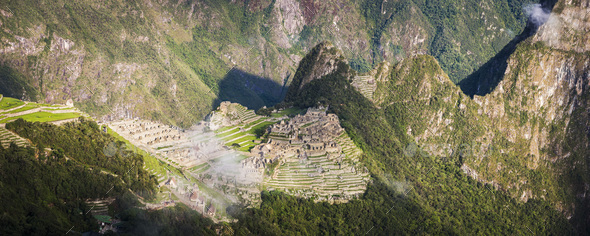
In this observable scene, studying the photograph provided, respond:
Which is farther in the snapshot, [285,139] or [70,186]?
[285,139]

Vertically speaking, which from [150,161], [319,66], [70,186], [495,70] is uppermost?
[319,66]

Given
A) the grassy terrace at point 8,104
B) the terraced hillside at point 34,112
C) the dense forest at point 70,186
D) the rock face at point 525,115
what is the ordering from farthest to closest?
the rock face at point 525,115, the grassy terrace at point 8,104, the terraced hillside at point 34,112, the dense forest at point 70,186

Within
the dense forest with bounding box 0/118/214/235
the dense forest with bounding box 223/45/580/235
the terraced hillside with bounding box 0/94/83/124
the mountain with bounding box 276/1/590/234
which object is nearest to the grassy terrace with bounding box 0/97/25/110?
the terraced hillside with bounding box 0/94/83/124

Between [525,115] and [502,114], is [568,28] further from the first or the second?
[502,114]

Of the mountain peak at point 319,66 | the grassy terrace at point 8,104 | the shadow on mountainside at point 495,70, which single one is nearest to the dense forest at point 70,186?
the grassy terrace at point 8,104

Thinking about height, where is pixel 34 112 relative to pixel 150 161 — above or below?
above

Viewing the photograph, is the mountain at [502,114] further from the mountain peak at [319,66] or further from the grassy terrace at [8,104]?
the grassy terrace at [8,104]

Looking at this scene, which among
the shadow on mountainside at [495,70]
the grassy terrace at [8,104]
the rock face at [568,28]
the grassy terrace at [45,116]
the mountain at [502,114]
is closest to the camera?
the grassy terrace at [45,116]

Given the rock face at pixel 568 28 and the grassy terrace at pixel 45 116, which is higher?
the grassy terrace at pixel 45 116

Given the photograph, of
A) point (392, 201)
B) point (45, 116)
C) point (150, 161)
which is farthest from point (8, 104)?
point (392, 201)

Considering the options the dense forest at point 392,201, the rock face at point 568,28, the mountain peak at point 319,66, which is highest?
the mountain peak at point 319,66
